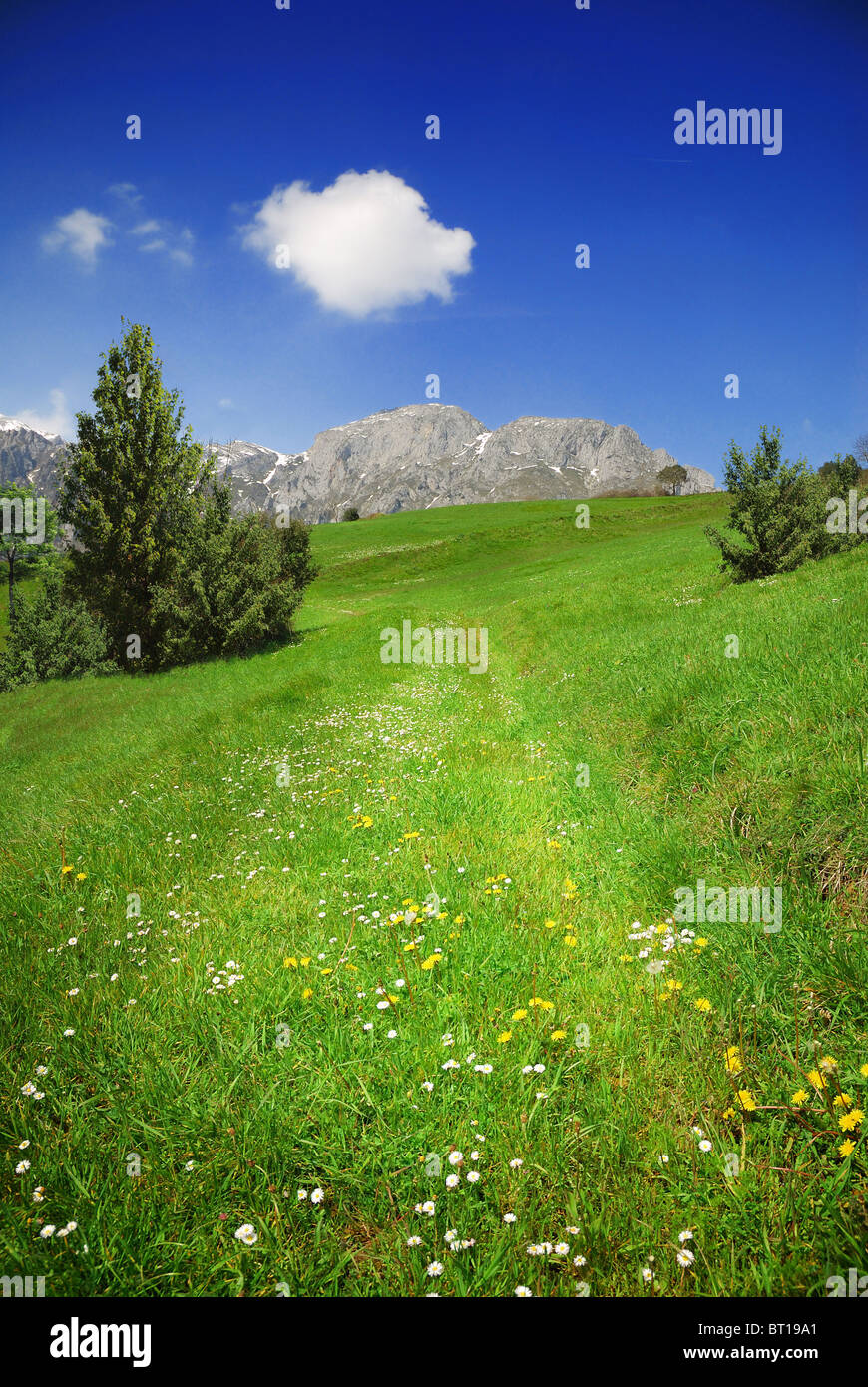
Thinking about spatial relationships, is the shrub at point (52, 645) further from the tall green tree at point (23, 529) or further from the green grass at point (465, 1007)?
the tall green tree at point (23, 529)

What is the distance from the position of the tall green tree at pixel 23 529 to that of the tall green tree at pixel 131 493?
4327cm

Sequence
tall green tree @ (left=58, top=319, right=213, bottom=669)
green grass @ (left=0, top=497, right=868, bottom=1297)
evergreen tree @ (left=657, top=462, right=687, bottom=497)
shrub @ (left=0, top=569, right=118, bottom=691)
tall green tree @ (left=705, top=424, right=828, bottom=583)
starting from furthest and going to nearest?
1. evergreen tree @ (left=657, top=462, right=687, bottom=497)
2. shrub @ (left=0, top=569, right=118, bottom=691)
3. tall green tree @ (left=58, top=319, right=213, bottom=669)
4. tall green tree @ (left=705, top=424, right=828, bottom=583)
5. green grass @ (left=0, top=497, right=868, bottom=1297)

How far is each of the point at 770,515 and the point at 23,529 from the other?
7440 cm

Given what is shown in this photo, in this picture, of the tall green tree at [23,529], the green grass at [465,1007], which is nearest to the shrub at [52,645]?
the green grass at [465,1007]

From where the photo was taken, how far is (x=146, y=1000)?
3.95m

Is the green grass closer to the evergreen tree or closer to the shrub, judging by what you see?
the shrub

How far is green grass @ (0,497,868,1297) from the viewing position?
2.38 m

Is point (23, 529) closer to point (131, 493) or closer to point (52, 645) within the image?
point (52, 645)

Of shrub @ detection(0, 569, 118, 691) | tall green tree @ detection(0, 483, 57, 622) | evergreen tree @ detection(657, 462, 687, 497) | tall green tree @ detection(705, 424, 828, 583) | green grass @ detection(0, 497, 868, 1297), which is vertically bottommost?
green grass @ detection(0, 497, 868, 1297)

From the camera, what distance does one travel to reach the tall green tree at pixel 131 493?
84.9 ft

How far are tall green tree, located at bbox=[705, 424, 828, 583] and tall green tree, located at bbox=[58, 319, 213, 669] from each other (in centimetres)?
2435

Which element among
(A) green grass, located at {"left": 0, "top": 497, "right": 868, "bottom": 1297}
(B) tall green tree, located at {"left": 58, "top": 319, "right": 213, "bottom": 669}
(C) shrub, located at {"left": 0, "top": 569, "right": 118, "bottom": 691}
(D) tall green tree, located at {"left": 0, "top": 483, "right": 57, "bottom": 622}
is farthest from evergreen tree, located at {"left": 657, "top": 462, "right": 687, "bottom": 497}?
(A) green grass, located at {"left": 0, "top": 497, "right": 868, "bottom": 1297}
